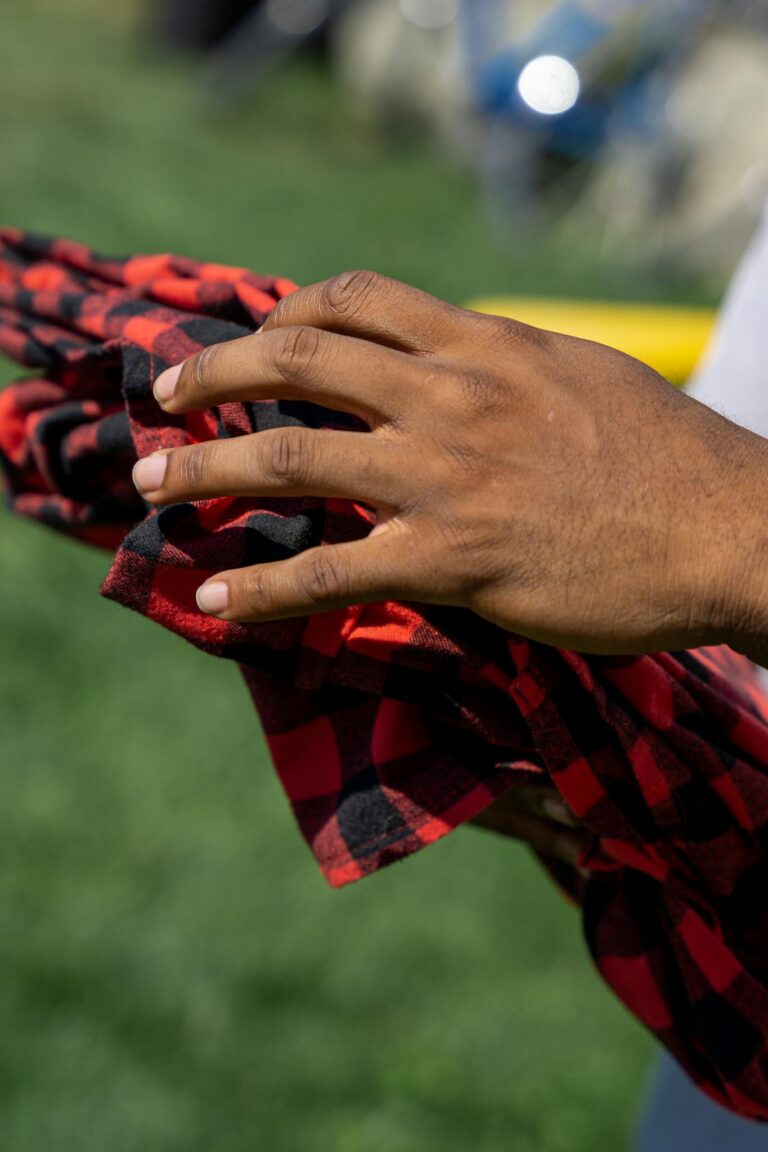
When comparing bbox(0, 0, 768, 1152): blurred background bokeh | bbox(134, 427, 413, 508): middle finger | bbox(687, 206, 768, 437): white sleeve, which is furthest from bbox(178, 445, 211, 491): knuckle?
bbox(0, 0, 768, 1152): blurred background bokeh

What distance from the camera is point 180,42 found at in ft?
21.7

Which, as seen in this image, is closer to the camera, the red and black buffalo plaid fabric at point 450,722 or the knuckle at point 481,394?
the knuckle at point 481,394

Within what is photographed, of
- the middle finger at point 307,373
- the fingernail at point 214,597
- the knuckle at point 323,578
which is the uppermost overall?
the middle finger at point 307,373

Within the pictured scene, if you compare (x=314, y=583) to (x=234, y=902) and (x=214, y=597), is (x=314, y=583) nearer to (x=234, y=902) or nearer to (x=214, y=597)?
(x=214, y=597)

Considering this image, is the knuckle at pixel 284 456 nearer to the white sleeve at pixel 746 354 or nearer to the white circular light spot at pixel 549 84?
the white sleeve at pixel 746 354

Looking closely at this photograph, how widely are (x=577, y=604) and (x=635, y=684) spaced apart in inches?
6.5

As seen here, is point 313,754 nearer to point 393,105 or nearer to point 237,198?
point 237,198

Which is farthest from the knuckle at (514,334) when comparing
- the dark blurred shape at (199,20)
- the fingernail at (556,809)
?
the dark blurred shape at (199,20)

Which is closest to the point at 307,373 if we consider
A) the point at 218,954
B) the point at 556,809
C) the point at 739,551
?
the point at 739,551

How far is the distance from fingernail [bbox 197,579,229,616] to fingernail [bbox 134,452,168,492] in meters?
0.07

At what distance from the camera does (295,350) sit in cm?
74

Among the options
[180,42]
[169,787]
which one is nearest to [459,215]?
[180,42]

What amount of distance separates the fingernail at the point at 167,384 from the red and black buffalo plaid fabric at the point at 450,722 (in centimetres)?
5

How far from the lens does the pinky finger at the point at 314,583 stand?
2.34 ft
